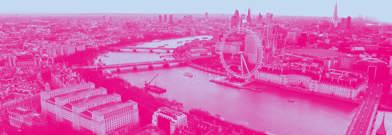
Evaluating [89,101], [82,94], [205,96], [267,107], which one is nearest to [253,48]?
[205,96]

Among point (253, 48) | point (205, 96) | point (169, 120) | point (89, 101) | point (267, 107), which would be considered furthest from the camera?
point (253, 48)

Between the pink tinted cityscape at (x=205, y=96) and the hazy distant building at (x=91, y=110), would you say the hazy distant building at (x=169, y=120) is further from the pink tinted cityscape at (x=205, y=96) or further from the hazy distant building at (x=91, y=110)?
the hazy distant building at (x=91, y=110)

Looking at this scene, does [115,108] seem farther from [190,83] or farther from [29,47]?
[29,47]

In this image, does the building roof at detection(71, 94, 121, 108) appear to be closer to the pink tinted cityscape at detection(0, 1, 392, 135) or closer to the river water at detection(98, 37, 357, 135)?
the pink tinted cityscape at detection(0, 1, 392, 135)

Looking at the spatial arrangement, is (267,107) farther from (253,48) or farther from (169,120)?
(253,48)

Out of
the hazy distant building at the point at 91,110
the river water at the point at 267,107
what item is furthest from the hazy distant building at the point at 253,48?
the hazy distant building at the point at 91,110

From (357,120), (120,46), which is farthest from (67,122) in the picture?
(120,46)

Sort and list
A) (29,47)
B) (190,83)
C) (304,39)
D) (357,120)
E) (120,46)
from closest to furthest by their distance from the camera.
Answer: (357,120) < (190,83) < (29,47) < (304,39) < (120,46)
